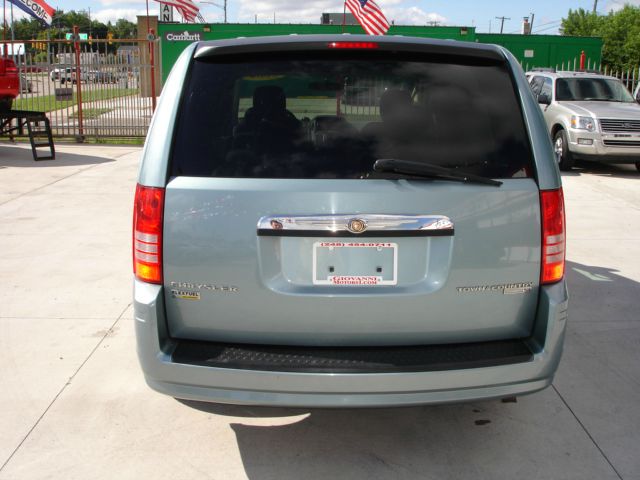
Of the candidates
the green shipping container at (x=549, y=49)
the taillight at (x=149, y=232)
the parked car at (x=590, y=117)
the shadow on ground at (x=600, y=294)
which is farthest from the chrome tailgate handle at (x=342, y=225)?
the green shipping container at (x=549, y=49)

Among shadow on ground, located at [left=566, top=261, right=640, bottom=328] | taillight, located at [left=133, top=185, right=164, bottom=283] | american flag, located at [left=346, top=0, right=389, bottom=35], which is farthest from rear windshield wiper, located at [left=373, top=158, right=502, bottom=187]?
american flag, located at [left=346, top=0, right=389, bottom=35]

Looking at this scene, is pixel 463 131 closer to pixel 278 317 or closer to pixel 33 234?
pixel 278 317

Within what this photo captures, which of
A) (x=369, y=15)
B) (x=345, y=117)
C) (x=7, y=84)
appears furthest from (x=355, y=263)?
(x=369, y=15)

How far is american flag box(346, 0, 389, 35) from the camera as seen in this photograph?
56.5ft

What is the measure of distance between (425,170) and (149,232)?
1.19 metres

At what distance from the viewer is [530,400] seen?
405 centimetres

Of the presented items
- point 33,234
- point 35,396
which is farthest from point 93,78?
point 35,396

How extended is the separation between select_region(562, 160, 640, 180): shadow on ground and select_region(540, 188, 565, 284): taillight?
10863 mm

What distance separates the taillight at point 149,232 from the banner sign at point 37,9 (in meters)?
18.6

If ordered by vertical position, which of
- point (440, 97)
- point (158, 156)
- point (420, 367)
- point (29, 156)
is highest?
point (440, 97)

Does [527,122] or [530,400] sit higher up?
[527,122]

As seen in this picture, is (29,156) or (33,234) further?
(29,156)

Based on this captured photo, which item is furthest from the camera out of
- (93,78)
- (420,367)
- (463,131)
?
(93,78)

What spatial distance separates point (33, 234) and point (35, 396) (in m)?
4.12
